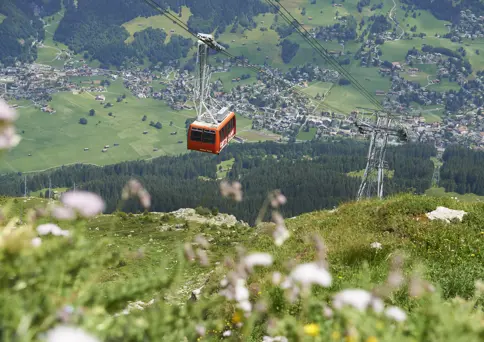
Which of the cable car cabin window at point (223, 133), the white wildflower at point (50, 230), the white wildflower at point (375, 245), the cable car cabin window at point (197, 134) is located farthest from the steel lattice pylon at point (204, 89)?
the white wildflower at point (50, 230)

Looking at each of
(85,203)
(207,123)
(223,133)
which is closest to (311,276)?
(85,203)

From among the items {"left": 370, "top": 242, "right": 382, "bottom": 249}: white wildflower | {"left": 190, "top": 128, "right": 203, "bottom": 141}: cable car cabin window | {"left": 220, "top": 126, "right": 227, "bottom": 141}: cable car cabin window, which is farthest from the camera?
{"left": 220, "top": 126, "right": 227, "bottom": 141}: cable car cabin window

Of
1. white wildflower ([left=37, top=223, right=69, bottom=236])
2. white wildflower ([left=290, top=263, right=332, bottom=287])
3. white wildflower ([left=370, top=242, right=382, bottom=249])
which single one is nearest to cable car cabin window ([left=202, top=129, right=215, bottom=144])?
white wildflower ([left=370, top=242, right=382, bottom=249])

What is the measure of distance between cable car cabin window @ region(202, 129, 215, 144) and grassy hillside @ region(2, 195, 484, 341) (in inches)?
242

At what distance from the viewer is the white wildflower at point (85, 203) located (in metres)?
3.53

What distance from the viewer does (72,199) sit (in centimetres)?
363

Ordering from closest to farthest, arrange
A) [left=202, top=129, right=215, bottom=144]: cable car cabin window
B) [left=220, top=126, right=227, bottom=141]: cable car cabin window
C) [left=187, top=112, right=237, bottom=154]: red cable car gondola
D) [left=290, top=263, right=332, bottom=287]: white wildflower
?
[left=290, top=263, right=332, bottom=287]: white wildflower, [left=187, top=112, right=237, bottom=154]: red cable car gondola, [left=202, top=129, right=215, bottom=144]: cable car cabin window, [left=220, top=126, right=227, bottom=141]: cable car cabin window

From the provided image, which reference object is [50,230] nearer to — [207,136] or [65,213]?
[65,213]

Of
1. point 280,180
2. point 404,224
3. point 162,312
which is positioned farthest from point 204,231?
point 280,180

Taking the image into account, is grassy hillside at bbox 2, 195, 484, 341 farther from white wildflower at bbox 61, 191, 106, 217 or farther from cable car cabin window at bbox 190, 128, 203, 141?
cable car cabin window at bbox 190, 128, 203, 141

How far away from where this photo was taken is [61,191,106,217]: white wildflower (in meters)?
3.53

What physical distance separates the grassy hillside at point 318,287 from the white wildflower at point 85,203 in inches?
23.0

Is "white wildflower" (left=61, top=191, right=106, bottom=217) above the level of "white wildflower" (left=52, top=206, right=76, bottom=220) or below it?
above

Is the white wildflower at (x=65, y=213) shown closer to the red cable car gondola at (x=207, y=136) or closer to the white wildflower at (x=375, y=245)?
the white wildflower at (x=375, y=245)
